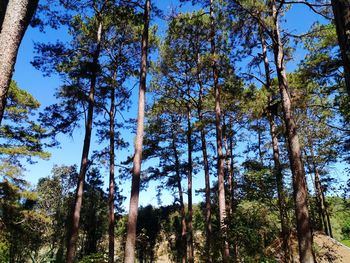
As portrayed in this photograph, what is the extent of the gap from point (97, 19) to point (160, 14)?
4.17m

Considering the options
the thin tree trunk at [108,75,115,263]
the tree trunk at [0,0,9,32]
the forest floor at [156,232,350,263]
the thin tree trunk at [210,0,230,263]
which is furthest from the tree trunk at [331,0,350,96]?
the thin tree trunk at [108,75,115,263]

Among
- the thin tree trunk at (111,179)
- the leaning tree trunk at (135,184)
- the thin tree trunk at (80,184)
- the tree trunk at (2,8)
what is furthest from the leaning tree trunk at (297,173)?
the thin tree trunk at (111,179)

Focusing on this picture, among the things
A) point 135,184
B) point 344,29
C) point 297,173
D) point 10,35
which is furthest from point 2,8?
point 297,173

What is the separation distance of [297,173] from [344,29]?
548 cm

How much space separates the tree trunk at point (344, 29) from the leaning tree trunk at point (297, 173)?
5328mm

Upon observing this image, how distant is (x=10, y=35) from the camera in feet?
10.2

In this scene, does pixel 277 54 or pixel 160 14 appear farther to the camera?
pixel 160 14

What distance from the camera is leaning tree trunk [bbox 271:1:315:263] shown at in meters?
6.57

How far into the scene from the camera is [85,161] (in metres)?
11.2

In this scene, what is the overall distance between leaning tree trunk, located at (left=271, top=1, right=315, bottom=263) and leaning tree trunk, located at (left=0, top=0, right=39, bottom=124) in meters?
6.58

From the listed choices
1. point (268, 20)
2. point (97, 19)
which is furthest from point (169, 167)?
point (268, 20)

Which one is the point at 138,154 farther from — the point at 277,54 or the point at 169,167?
the point at 169,167

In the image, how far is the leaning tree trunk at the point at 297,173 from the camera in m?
6.57

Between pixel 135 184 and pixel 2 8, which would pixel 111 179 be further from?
pixel 2 8
